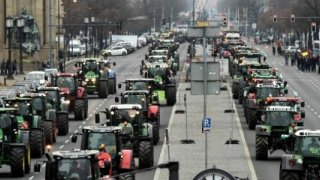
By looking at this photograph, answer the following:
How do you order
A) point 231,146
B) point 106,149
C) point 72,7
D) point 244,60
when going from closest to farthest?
point 106,149 → point 231,146 → point 244,60 → point 72,7

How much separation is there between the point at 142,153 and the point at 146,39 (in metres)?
160

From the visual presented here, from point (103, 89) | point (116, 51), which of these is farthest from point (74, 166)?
point (116, 51)

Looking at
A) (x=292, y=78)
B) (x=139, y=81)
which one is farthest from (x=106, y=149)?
(x=292, y=78)

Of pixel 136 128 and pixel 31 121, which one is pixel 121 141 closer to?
pixel 136 128

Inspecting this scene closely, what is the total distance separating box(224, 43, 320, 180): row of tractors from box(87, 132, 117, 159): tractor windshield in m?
4.45

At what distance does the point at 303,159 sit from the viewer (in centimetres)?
3375

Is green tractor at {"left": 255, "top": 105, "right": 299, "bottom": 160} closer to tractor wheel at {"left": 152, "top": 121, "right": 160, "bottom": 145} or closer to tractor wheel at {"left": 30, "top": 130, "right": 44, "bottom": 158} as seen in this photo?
tractor wheel at {"left": 152, "top": 121, "right": 160, "bottom": 145}

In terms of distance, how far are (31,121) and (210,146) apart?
7.41 meters

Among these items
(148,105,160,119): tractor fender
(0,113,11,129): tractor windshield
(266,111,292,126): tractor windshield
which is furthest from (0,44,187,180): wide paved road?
(266,111,292,126): tractor windshield

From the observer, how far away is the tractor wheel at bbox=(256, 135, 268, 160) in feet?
144

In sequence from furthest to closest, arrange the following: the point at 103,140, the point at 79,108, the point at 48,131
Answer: the point at 79,108 < the point at 48,131 < the point at 103,140

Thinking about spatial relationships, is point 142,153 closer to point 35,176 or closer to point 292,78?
point 35,176

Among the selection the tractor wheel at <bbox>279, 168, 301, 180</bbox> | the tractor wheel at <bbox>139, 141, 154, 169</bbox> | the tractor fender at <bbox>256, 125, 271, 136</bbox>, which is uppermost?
the tractor fender at <bbox>256, 125, 271, 136</bbox>

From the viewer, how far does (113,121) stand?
42.0 metres
